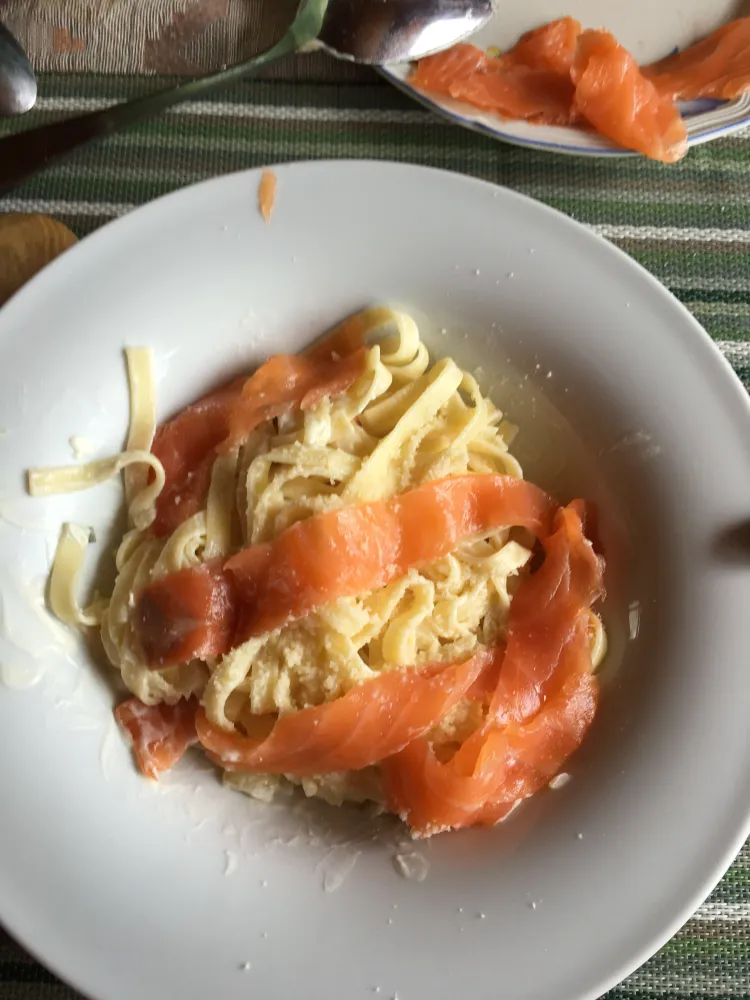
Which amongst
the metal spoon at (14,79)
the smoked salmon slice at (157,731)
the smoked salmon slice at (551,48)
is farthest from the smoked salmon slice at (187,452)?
the smoked salmon slice at (551,48)

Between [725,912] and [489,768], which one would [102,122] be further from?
[725,912]

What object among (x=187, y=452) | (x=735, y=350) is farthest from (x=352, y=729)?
(x=735, y=350)

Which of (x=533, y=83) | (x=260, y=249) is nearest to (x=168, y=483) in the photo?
(x=260, y=249)

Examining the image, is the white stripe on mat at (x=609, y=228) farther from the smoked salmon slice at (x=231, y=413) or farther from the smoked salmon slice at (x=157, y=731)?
the smoked salmon slice at (x=157, y=731)

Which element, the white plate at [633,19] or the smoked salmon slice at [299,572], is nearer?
the smoked salmon slice at [299,572]

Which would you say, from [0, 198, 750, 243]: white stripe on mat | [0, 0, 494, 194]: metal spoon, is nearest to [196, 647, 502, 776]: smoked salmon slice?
[0, 198, 750, 243]: white stripe on mat

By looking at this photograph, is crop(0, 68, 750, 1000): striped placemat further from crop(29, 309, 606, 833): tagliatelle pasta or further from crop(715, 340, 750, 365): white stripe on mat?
crop(29, 309, 606, 833): tagliatelle pasta

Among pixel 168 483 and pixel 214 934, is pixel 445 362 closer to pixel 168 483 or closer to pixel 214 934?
pixel 168 483
